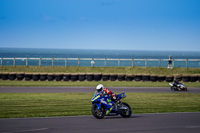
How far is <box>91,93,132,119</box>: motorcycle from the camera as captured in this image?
11.4 metres

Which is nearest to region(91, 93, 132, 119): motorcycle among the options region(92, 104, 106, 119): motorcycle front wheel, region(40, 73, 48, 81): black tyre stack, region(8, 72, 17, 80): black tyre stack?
region(92, 104, 106, 119): motorcycle front wheel

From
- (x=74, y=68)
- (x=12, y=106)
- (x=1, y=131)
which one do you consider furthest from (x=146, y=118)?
(x=74, y=68)

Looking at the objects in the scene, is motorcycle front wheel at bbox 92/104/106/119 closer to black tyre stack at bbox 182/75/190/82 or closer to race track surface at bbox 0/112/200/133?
race track surface at bbox 0/112/200/133

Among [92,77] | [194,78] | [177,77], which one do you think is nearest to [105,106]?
[92,77]

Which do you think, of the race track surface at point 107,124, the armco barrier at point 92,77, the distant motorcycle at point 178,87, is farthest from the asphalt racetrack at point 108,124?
the armco barrier at point 92,77

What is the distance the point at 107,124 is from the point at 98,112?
3.69ft

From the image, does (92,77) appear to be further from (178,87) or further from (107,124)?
(107,124)

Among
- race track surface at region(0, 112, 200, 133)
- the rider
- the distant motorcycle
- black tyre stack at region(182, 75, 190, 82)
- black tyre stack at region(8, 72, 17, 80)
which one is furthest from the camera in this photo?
black tyre stack at region(8, 72, 17, 80)

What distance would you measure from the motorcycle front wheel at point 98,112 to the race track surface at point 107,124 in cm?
18

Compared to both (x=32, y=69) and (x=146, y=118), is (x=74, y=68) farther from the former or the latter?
(x=146, y=118)

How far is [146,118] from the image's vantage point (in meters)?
11.8

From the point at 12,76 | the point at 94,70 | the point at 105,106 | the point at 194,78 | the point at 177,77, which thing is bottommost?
the point at 105,106

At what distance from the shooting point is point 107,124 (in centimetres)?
1047

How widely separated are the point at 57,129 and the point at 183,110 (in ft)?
22.8
